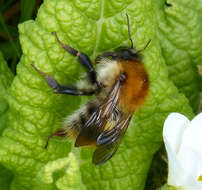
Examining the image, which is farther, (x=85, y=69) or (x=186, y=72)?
(x=186, y=72)

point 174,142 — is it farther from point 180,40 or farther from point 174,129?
point 180,40

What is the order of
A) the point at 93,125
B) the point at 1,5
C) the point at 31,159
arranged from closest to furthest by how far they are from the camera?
the point at 93,125
the point at 31,159
the point at 1,5

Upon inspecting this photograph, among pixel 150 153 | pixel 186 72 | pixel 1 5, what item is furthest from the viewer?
pixel 1 5

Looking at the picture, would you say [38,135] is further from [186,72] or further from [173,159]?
[186,72]

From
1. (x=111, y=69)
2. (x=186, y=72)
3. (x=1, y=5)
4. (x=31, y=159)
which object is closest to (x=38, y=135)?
(x=31, y=159)

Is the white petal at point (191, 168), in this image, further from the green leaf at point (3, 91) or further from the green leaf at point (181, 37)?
the green leaf at point (3, 91)

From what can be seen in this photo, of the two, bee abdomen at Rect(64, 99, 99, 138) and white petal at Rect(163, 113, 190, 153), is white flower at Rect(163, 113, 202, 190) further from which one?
bee abdomen at Rect(64, 99, 99, 138)
